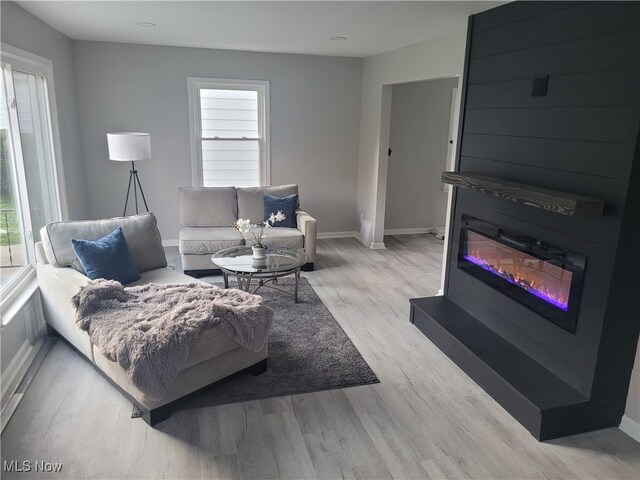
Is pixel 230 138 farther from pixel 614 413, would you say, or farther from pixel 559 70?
pixel 614 413

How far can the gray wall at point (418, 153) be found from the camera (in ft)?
20.6

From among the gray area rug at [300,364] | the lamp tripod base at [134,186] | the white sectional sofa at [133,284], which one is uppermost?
the lamp tripod base at [134,186]

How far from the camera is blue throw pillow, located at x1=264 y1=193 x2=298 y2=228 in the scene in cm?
517

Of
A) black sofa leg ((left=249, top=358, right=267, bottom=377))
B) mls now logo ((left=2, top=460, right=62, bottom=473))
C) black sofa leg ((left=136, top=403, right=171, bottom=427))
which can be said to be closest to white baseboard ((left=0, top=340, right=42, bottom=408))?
mls now logo ((left=2, top=460, right=62, bottom=473))

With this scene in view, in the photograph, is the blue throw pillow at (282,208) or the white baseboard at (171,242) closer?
the blue throw pillow at (282,208)

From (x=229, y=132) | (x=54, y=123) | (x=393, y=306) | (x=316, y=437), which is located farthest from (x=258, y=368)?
(x=229, y=132)

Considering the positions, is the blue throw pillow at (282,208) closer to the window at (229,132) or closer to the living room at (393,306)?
the living room at (393,306)

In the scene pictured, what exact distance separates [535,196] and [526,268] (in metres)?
0.61

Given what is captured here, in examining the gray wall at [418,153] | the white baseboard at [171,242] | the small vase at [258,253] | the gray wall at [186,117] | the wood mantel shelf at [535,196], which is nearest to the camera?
the wood mantel shelf at [535,196]

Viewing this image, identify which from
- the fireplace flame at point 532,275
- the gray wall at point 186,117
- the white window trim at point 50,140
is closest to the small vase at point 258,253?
the white window trim at point 50,140

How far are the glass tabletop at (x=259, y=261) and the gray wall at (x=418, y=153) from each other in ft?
9.11

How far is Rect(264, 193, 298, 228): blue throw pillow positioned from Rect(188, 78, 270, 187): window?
90cm

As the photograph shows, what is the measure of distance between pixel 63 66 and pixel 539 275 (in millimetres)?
4793

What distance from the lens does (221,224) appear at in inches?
204
